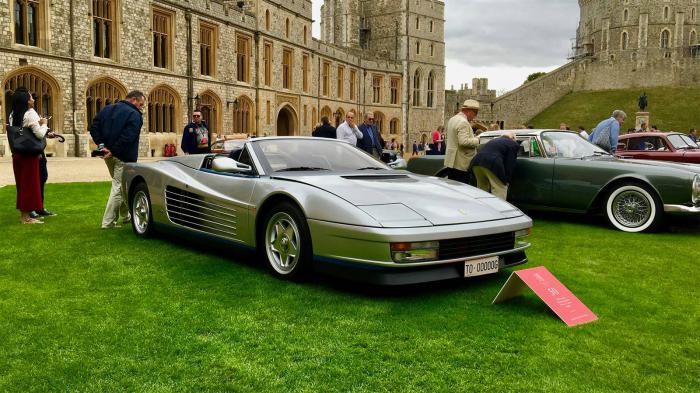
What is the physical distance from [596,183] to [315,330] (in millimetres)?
5819

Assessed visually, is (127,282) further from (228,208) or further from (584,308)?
(584,308)

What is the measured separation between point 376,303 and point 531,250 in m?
2.86

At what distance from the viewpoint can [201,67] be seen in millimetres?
31062

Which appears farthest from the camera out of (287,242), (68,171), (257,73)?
(257,73)

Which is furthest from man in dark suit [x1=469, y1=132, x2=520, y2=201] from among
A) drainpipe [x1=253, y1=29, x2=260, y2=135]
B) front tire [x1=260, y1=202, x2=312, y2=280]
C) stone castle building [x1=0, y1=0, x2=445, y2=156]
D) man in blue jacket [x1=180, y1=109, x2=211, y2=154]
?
drainpipe [x1=253, y1=29, x2=260, y2=135]

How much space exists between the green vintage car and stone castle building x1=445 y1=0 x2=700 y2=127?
200 feet

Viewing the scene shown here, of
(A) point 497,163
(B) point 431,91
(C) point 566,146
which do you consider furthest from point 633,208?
(B) point 431,91

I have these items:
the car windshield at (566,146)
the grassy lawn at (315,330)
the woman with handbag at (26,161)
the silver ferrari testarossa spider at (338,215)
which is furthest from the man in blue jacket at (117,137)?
the car windshield at (566,146)

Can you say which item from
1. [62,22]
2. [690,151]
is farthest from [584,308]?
[62,22]

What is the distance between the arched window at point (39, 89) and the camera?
20714 millimetres

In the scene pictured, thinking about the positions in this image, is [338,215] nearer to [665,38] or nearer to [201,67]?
[201,67]

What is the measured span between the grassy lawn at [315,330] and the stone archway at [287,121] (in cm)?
3419

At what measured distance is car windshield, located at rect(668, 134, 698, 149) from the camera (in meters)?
12.7

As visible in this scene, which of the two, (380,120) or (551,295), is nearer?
(551,295)
